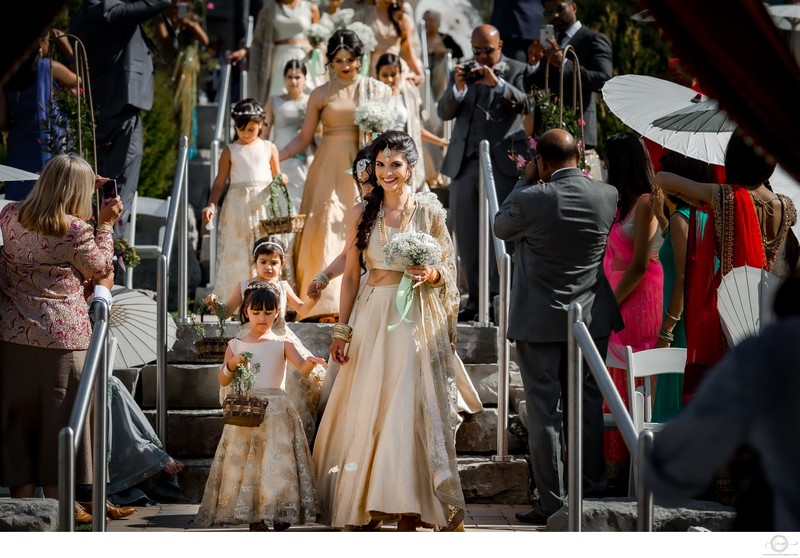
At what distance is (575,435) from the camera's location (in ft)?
18.4

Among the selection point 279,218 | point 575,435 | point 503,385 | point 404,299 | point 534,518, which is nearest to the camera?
point 575,435

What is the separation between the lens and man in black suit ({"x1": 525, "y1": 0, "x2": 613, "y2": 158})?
916 cm

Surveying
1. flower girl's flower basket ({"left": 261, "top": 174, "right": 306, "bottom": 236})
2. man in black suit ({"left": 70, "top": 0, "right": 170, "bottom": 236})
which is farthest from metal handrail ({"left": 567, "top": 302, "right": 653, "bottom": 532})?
man in black suit ({"left": 70, "top": 0, "right": 170, "bottom": 236})

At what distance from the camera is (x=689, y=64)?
15.2ft

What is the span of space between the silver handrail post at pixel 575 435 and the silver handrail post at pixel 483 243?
251 centimetres

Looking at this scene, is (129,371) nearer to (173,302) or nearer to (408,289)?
(408,289)

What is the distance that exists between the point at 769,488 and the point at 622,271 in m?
4.01

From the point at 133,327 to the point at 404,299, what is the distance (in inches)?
65.4

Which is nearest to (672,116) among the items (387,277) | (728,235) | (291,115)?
(728,235)

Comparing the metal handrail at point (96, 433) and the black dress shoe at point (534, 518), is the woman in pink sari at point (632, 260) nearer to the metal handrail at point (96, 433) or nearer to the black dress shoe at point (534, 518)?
the black dress shoe at point (534, 518)

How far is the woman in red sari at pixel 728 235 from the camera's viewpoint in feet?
21.4

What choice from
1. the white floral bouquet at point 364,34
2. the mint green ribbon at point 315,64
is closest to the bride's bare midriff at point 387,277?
the white floral bouquet at point 364,34

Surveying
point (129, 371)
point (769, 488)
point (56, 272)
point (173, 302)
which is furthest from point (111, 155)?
point (769, 488)

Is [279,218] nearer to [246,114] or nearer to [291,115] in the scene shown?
[246,114]
